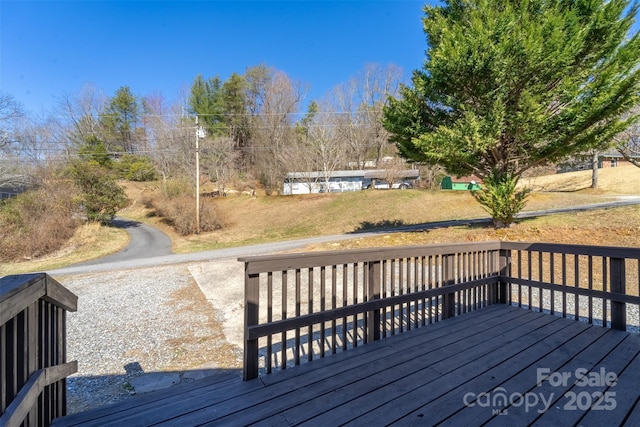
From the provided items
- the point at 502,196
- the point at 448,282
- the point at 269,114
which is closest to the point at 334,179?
the point at 269,114

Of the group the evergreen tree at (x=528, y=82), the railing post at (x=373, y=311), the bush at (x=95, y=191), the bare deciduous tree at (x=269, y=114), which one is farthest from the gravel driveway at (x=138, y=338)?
the bare deciduous tree at (x=269, y=114)

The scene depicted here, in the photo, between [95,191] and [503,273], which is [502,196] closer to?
[503,273]

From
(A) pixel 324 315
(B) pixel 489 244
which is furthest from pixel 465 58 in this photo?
(A) pixel 324 315

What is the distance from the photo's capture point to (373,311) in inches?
117

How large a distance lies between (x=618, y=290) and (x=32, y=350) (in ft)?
16.0

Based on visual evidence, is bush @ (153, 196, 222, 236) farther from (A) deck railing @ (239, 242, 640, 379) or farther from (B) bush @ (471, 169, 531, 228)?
(B) bush @ (471, 169, 531, 228)

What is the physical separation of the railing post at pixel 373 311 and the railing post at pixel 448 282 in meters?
1.02

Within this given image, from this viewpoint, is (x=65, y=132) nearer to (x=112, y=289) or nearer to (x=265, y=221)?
(x=265, y=221)

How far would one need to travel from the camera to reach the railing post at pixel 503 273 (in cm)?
407

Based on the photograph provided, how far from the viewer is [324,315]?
2.62m

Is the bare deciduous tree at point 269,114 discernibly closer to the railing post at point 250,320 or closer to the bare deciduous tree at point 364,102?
the bare deciduous tree at point 364,102

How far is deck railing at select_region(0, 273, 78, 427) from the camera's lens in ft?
4.30

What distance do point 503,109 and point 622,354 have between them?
7.48 m

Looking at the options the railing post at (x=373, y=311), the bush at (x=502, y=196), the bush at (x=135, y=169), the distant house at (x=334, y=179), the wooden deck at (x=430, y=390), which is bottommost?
the wooden deck at (x=430, y=390)
